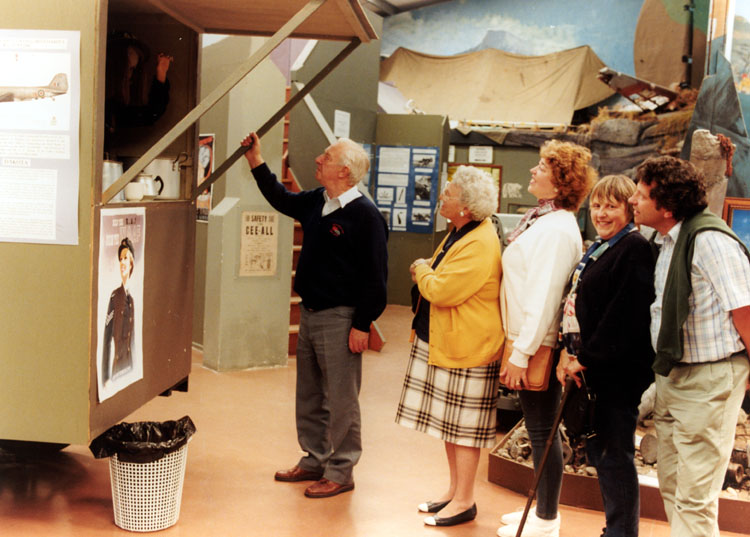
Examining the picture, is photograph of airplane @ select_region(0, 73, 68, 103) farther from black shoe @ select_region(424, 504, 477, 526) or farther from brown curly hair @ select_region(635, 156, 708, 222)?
black shoe @ select_region(424, 504, 477, 526)

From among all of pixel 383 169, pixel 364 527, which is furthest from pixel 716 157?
pixel 383 169

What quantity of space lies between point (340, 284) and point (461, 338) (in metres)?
0.70

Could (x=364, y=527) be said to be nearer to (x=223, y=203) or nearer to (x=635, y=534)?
(x=635, y=534)

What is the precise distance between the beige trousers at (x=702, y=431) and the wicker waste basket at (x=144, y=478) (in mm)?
2049

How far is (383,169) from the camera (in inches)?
431

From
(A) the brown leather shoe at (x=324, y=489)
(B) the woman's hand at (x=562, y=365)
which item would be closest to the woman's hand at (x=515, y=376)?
(B) the woman's hand at (x=562, y=365)

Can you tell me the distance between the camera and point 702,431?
2.76 m

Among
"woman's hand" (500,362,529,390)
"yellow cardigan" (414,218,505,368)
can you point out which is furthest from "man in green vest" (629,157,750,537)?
"yellow cardigan" (414,218,505,368)

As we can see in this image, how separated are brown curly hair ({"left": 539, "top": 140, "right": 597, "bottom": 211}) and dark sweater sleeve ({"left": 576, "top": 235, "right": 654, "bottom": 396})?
0.40 metres

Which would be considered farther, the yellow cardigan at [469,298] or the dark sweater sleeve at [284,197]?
the dark sweater sleeve at [284,197]

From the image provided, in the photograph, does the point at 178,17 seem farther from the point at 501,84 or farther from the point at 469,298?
the point at 501,84

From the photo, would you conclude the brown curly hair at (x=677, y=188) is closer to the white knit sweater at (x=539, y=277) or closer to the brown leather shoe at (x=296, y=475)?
the white knit sweater at (x=539, y=277)

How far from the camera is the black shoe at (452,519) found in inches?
141

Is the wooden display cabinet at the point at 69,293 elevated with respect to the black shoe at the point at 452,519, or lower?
elevated
